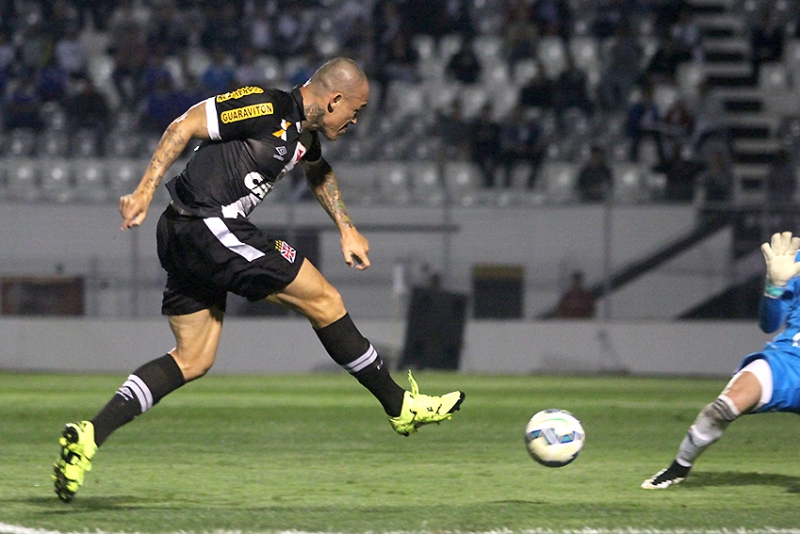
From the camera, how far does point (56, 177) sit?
1953cm

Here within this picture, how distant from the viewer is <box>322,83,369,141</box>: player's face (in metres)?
6.09

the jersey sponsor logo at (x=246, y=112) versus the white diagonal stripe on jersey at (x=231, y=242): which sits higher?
the jersey sponsor logo at (x=246, y=112)

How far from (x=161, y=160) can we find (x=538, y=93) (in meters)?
16.0

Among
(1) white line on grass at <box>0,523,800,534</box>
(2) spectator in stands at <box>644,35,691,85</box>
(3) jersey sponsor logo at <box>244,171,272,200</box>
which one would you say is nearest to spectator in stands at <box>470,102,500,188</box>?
(2) spectator in stands at <box>644,35,691,85</box>

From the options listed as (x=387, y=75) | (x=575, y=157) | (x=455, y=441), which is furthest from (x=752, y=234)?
(x=455, y=441)

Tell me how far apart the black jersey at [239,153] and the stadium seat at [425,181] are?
1259 cm

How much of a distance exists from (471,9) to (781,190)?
24.4 feet

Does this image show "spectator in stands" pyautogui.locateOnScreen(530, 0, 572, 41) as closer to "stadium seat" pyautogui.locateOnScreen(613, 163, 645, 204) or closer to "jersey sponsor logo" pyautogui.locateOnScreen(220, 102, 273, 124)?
"stadium seat" pyautogui.locateOnScreen(613, 163, 645, 204)

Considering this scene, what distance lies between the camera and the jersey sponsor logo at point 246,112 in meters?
5.77

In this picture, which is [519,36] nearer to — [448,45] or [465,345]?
[448,45]

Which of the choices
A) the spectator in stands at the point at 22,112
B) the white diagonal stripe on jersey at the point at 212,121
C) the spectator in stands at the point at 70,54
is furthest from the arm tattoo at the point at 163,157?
the spectator in stands at the point at 70,54

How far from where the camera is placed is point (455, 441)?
8.95m

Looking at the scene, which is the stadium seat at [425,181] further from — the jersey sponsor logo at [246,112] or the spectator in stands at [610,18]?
the jersey sponsor logo at [246,112]

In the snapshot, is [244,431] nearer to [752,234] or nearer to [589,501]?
[589,501]
